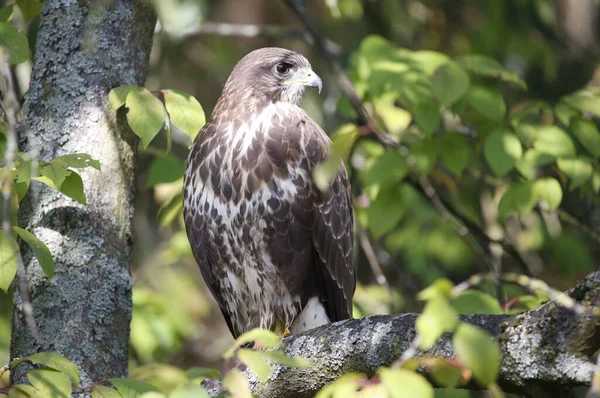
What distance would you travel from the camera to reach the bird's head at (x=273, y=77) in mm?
4191

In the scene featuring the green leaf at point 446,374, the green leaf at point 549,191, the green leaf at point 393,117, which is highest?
the green leaf at point 446,374

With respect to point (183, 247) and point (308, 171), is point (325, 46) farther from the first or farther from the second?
point (183, 247)

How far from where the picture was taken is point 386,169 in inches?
168

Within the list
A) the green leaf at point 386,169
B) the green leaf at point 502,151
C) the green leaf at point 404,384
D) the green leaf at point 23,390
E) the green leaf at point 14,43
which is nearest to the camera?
the green leaf at point 404,384

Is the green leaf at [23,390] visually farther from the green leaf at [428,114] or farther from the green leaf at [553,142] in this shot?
the green leaf at [553,142]

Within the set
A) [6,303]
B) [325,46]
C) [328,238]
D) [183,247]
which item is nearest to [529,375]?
[328,238]

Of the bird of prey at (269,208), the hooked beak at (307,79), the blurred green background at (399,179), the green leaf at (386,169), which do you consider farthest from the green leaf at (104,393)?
the hooked beak at (307,79)

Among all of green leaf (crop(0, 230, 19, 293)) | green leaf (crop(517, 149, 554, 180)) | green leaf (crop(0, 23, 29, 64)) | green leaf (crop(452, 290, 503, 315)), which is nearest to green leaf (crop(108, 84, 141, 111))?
green leaf (crop(0, 23, 29, 64))

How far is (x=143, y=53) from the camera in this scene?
3.57m

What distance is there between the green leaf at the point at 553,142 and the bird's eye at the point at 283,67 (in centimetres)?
132

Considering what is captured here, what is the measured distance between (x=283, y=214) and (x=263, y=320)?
2.14 feet

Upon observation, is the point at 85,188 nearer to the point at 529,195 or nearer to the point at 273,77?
the point at 273,77

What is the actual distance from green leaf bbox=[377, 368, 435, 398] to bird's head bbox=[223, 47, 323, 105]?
2.51m

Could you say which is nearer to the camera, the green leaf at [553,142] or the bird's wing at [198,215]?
the bird's wing at [198,215]
